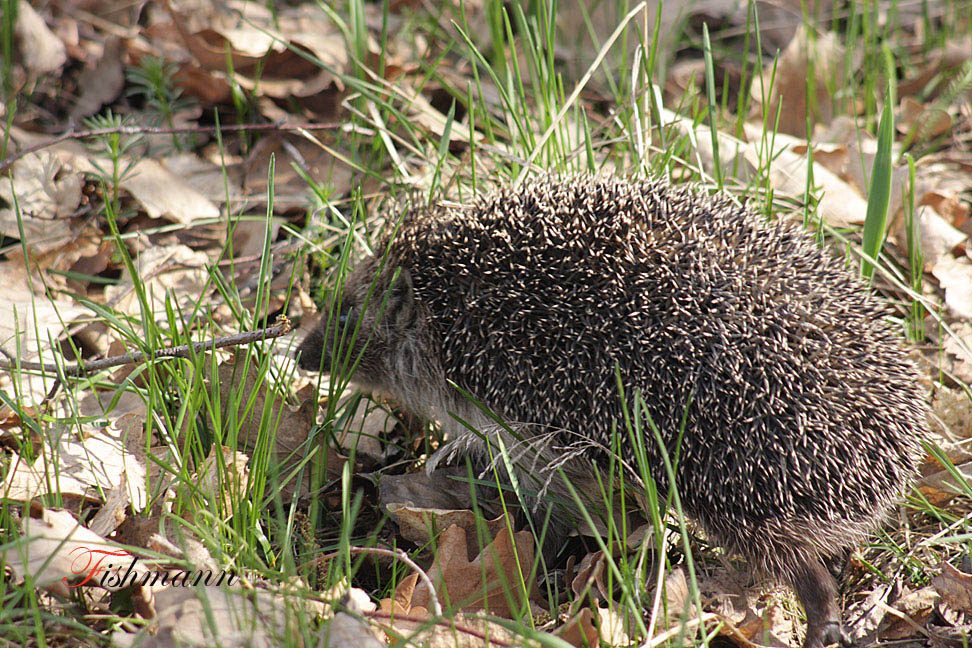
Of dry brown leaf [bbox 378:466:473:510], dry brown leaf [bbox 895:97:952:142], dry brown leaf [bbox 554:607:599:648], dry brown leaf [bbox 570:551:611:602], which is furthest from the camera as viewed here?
dry brown leaf [bbox 895:97:952:142]

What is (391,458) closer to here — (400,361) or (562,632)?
(400,361)

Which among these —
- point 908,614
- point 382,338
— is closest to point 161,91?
point 382,338

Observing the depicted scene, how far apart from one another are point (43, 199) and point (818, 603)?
17.0 feet

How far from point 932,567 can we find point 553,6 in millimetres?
3641

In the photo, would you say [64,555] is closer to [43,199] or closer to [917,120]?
[43,199]

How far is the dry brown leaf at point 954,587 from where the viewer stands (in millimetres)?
3666

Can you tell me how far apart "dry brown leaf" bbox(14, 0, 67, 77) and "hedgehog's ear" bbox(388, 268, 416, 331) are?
4.25 metres

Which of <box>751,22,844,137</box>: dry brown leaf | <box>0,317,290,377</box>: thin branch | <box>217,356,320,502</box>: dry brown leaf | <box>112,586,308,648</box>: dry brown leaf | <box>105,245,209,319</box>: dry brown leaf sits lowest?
<box>217,356,320,502</box>: dry brown leaf

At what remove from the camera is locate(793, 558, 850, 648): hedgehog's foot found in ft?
11.9

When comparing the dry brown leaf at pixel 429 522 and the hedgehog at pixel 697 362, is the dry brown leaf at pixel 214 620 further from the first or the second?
the hedgehog at pixel 697 362

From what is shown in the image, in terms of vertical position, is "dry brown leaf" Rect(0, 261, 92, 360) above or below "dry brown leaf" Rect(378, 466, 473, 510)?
above

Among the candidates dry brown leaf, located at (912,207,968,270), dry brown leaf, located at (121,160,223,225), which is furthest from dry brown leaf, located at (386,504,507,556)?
dry brown leaf, located at (912,207,968,270)

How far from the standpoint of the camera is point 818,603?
3711 millimetres

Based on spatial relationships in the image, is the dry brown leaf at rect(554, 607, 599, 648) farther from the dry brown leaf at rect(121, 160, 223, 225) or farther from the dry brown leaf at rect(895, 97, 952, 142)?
the dry brown leaf at rect(895, 97, 952, 142)
